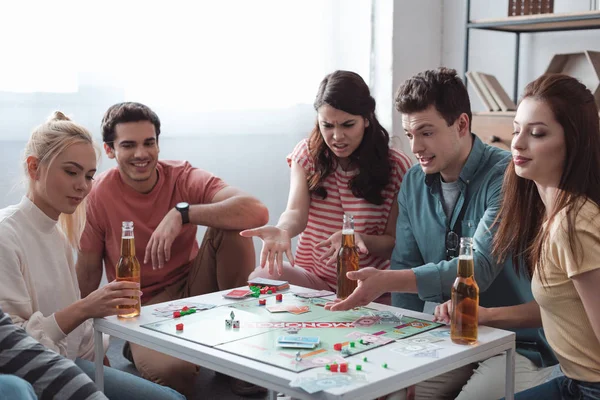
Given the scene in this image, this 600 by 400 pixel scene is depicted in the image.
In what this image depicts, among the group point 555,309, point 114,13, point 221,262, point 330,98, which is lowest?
point 221,262

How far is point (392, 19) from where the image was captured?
4211 millimetres

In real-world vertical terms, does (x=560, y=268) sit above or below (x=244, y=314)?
above

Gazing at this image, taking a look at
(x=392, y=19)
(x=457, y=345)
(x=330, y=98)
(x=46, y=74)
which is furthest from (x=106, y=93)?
(x=457, y=345)

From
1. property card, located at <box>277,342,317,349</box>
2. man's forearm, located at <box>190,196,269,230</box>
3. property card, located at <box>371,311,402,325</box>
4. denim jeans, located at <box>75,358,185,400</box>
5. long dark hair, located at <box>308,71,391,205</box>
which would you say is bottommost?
denim jeans, located at <box>75,358,185,400</box>

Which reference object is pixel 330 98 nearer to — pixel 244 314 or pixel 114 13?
pixel 244 314

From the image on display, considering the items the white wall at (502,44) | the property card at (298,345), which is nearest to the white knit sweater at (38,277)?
the property card at (298,345)

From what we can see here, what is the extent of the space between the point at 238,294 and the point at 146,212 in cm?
91

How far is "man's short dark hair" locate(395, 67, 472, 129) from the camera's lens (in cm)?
204

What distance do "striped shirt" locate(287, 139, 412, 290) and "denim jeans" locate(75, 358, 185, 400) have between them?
91cm

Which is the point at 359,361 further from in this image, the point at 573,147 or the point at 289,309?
the point at 573,147

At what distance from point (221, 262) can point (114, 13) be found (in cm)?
131

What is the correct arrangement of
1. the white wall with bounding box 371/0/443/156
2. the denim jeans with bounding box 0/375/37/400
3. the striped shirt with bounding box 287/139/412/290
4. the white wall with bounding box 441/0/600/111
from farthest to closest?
the white wall with bounding box 371/0/443/156
the white wall with bounding box 441/0/600/111
the striped shirt with bounding box 287/139/412/290
the denim jeans with bounding box 0/375/37/400

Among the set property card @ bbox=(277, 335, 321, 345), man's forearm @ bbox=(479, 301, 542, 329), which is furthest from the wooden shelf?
property card @ bbox=(277, 335, 321, 345)

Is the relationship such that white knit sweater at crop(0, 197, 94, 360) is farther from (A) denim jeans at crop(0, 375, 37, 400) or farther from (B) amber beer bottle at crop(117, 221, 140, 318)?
(A) denim jeans at crop(0, 375, 37, 400)
